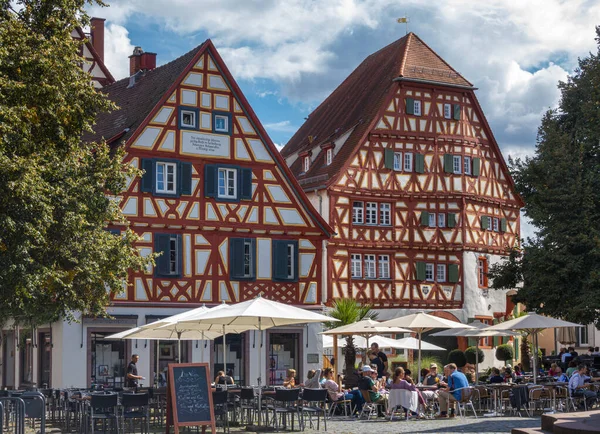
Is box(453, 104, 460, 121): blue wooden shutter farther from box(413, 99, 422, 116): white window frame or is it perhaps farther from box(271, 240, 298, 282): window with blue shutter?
box(271, 240, 298, 282): window with blue shutter

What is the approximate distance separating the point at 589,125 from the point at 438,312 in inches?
540

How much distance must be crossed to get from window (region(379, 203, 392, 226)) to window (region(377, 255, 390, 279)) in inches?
56.9

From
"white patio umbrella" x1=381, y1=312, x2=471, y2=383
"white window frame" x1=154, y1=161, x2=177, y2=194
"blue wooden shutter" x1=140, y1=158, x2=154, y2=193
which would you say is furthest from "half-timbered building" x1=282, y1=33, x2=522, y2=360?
"white patio umbrella" x1=381, y1=312, x2=471, y2=383

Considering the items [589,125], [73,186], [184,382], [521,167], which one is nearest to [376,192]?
[521,167]

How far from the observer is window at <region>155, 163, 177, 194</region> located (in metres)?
36.2

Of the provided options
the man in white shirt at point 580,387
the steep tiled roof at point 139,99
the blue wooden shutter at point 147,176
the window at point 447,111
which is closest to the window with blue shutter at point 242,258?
the blue wooden shutter at point 147,176

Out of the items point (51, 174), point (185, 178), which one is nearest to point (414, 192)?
point (185, 178)

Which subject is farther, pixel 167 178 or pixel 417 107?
pixel 417 107

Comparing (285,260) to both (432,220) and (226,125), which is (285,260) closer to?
(226,125)

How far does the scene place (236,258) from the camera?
122ft

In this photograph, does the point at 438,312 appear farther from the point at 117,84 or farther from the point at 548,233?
the point at 117,84

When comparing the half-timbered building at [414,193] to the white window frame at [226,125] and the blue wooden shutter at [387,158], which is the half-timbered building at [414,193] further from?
the white window frame at [226,125]

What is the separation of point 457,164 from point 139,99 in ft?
52.4

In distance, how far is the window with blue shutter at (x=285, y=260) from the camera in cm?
3791
